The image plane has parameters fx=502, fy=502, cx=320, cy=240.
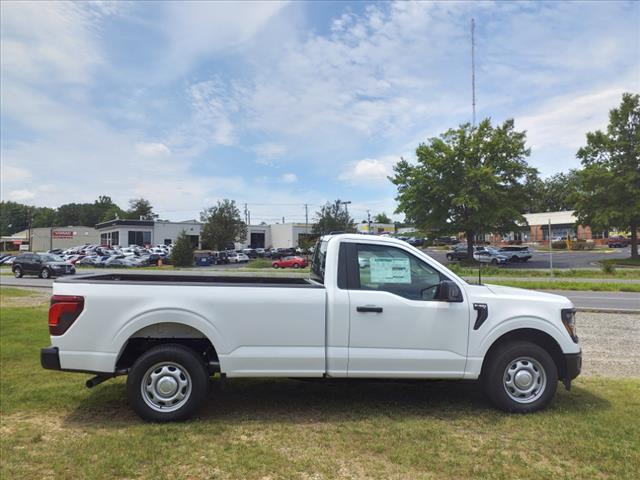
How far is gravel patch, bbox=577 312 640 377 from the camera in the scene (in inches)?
284

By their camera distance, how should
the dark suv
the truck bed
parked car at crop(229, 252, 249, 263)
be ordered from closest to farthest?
the truck bed
the dark suv
parked car at crop(229, 252, 249, 263)

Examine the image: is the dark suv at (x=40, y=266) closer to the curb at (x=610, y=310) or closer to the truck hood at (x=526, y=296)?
the curb at (x=610, y=310)

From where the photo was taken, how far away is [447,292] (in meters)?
4.82

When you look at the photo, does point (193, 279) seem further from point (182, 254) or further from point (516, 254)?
point (516, 254)

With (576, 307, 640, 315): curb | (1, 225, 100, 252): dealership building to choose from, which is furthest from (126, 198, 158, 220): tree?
(576, 307, 640, 315): curb

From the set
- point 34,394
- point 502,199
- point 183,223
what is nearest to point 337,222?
point 502,199

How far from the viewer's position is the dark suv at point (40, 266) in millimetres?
31766

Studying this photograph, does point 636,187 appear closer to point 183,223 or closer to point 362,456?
point 362,456

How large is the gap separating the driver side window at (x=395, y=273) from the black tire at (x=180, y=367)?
1.76 meters

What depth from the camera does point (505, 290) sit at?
17.9 feet

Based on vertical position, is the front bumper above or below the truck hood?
below

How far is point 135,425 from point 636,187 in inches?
1748

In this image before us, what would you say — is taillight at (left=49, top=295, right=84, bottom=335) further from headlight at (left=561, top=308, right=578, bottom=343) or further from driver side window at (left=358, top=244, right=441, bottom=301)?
headlight at (left=561, top=308, right=578, bottom=343)

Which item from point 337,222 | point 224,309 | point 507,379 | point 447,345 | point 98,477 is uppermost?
point 337,222
